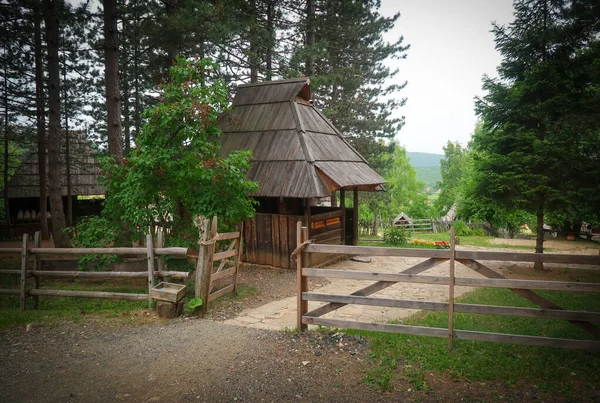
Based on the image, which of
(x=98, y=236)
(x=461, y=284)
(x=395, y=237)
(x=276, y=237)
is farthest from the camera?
(x=395, y=237)

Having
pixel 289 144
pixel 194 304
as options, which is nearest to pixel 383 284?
pixel 194 304

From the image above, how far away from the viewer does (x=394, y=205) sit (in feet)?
169

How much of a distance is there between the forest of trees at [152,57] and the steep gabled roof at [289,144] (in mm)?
2429

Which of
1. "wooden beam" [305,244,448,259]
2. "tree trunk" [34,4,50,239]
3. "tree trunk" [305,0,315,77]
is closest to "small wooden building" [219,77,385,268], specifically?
"tree trunk" [305,0,315,77]

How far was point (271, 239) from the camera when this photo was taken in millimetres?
13148

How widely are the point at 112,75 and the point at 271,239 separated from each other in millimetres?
7141

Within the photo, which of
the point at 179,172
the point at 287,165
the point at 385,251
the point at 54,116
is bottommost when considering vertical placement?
the point at 385,251

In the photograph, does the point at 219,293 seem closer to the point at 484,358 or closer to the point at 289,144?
the point at 484,358

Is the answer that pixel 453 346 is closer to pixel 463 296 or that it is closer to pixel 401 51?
pixel 463 296

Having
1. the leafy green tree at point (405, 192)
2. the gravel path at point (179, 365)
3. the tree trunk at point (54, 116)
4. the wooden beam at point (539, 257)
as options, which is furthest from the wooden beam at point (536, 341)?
the leafy green tree at point (405, 192)

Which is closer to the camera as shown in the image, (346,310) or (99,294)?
(99,294)

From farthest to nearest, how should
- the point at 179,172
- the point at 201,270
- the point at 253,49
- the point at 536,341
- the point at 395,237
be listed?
the point at 395,237
the point at 253,49
the point at 179,172
the point at 201,270
the point at 536,341

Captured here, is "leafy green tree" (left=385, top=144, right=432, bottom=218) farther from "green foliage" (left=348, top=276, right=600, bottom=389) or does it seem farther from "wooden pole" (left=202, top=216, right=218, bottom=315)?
"wooden pole" (left=202, top=216, right=218, bottom=315)

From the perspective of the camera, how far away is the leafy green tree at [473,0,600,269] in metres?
11.4
